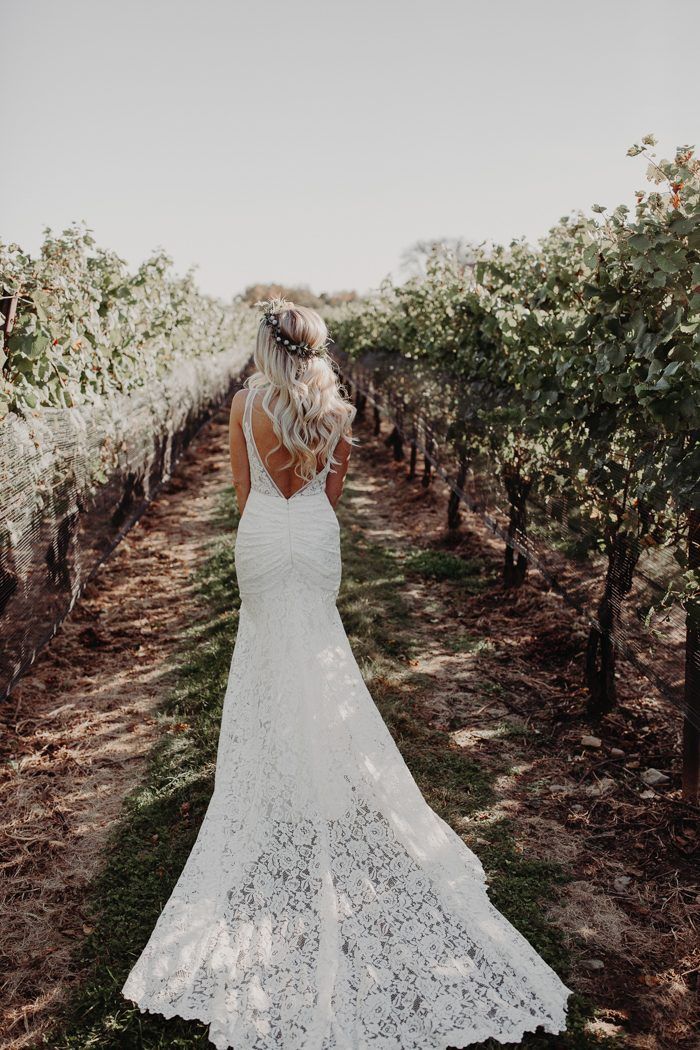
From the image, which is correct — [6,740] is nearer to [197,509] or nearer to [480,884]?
[480,884]

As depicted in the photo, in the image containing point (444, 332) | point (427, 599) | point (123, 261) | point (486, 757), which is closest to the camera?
point (486, 757)

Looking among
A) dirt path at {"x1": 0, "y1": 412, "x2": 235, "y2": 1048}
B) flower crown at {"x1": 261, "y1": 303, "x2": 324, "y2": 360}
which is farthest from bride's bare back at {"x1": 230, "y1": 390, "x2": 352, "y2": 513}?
dirt path at {"x1": 0, "y1": 412, "x2": 235, "y2": 1048}

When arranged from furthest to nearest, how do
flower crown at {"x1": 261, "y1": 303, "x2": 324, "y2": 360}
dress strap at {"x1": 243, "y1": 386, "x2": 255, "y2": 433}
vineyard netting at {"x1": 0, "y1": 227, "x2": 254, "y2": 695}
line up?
vineyard netting at {"x1": 0, "y1": 227, "x2": 254, "y2": 695} < dress strap at {"x1": 243, "y1": 386, "x2": 255, "y2": 433} < flower crown at {"x1": 261, "y1": 303, "x2": 324, "y2": 360}

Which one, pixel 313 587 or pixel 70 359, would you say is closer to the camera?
pixel 313 587

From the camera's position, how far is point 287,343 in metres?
2.90

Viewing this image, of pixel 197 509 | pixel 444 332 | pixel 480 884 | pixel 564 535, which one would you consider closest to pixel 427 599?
pixel 564 535

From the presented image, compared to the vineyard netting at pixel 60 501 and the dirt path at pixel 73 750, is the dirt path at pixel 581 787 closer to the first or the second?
the dirt path at pixel 73 750

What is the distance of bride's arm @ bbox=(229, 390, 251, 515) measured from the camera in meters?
3.09

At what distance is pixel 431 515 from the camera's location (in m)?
9.36

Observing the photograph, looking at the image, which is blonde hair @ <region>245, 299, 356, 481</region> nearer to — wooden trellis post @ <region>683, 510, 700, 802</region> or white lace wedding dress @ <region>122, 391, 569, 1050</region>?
white lace wedding dress @ <region>122, 391, 569, 1050</region>

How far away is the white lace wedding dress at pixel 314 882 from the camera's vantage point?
2.37 metres

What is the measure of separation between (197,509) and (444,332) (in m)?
3.88

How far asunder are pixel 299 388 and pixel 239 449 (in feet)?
1.31

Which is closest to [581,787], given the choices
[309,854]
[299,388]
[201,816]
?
[309,854]
